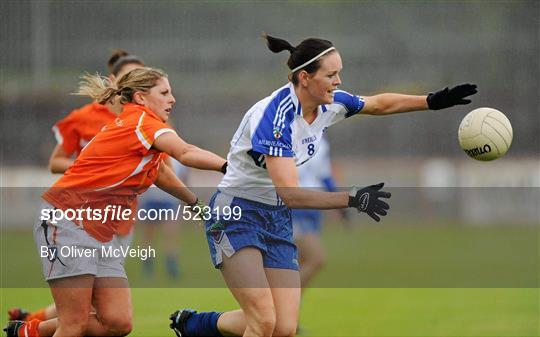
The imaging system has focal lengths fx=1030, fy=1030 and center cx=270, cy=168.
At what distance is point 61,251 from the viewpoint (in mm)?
4930

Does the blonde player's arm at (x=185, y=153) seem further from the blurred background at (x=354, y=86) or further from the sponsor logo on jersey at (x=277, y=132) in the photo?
the blurred background at (x=354, y=86)

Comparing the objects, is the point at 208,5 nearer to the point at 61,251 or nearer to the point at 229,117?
the point at 229,117

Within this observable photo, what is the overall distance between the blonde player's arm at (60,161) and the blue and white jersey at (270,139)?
182 centimetres

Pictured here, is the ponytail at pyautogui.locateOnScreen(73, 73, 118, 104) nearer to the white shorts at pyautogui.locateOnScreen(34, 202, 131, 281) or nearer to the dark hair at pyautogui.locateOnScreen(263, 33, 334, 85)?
the white shorts at pyautogui.locateOnScreen(34, 202, 131, 281)

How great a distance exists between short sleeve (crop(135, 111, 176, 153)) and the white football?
162cm

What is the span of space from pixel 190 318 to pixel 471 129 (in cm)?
181

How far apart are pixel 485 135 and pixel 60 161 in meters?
2.80

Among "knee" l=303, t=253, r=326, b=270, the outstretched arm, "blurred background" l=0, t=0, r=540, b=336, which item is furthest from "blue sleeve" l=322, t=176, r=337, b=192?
"blurred background" l=0, t=0, r=540, b=336

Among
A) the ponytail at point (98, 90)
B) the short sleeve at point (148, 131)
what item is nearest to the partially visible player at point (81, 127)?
the ponytail at point (98, 90)

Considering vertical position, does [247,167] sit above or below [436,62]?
below

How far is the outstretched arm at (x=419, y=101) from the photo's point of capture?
5.44 meters

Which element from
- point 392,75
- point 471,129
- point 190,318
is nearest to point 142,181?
point 190,318

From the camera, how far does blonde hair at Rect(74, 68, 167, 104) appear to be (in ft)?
17.0

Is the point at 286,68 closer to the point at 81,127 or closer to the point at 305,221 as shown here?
the point at 305,221
